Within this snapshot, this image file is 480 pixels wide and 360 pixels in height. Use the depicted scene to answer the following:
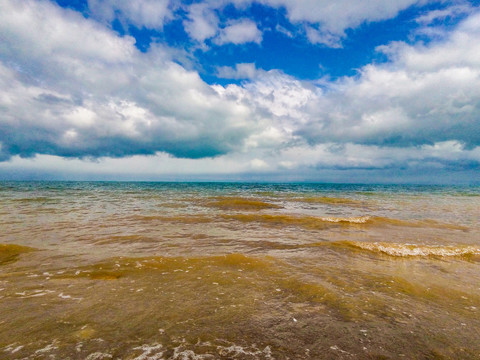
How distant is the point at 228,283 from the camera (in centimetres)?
695

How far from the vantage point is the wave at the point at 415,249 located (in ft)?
33.1

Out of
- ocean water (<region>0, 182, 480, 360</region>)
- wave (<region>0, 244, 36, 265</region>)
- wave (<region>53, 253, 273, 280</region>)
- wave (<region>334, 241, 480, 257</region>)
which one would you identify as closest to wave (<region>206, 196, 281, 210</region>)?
ocean water (<region>0, 182, 480, 360</region>)

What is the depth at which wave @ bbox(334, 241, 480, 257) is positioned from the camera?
33.1 ft

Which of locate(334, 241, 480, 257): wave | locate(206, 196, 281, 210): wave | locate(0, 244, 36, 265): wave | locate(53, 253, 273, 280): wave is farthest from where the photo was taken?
locate(206, 196, 281, 210): wave

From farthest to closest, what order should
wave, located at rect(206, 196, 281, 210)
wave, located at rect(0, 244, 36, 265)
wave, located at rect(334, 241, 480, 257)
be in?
wave, located at rect(206, 196, 281, 210), wave, located at rect(334, 241, 480, 257), wave, located at rect(0, 244, 36, 265)

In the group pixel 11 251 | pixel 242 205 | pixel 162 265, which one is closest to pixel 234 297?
pixel 162 265

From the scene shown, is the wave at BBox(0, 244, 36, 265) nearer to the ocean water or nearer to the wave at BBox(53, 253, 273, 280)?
the ocean water

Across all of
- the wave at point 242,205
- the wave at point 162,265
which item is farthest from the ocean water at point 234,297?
the wave at point 242,205

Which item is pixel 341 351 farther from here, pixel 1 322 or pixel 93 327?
pixel 1 322

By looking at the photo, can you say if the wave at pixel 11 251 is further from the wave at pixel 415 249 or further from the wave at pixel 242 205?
the wave at pixel 242 205

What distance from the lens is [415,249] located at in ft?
34.5

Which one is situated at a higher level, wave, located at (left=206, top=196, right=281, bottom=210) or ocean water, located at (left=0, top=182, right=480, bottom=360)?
ocean water, located at (left=0, top=182, right=480, bottom=360)

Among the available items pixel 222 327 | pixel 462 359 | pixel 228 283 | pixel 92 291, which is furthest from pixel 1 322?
pixel 462 359

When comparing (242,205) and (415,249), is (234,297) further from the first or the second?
(242,205)
